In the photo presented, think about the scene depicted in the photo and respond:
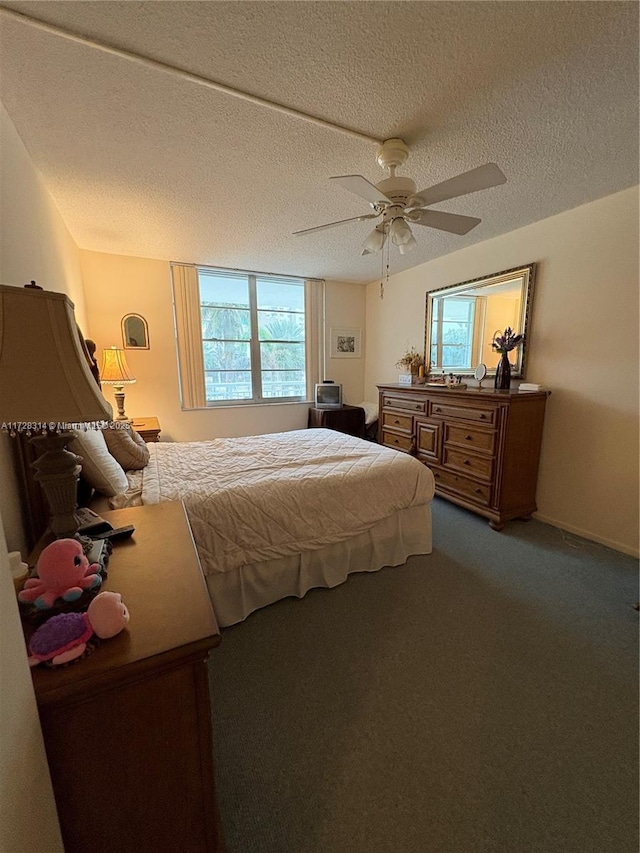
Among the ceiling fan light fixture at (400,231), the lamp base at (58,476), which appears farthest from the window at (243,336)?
the lamp base at (58,476)

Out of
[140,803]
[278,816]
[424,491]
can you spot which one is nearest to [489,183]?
[424,491]

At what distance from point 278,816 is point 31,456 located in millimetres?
1548

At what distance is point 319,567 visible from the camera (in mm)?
2059

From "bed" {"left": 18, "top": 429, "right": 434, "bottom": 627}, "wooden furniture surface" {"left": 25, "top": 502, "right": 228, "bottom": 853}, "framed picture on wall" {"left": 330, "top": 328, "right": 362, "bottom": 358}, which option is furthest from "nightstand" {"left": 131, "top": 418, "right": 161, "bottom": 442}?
"wooden furniture surface" {"left": 25, "top": 502, "right": 228, "bottom": 853}

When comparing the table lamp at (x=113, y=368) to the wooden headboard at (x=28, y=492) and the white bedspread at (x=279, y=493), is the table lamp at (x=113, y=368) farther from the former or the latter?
the wooden headboard at (x=28, y=492)

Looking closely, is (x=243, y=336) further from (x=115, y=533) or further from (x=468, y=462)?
(x=115, y=533)

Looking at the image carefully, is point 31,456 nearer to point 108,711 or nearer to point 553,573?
point 108,711

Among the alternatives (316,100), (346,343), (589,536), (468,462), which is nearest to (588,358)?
(468,462)

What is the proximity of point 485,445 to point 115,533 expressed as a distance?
2.65 meters

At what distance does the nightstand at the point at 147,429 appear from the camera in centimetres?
336

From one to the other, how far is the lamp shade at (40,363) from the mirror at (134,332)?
339 centimetres

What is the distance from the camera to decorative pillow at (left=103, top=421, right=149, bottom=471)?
2.11m

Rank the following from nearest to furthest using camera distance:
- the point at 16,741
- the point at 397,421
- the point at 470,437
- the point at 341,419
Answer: the point at 16,741
the point at 470,437
the point at 397,421
the point at 341,419

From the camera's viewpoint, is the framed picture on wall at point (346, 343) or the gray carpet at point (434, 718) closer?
the gray carpet at point (434, 718)
